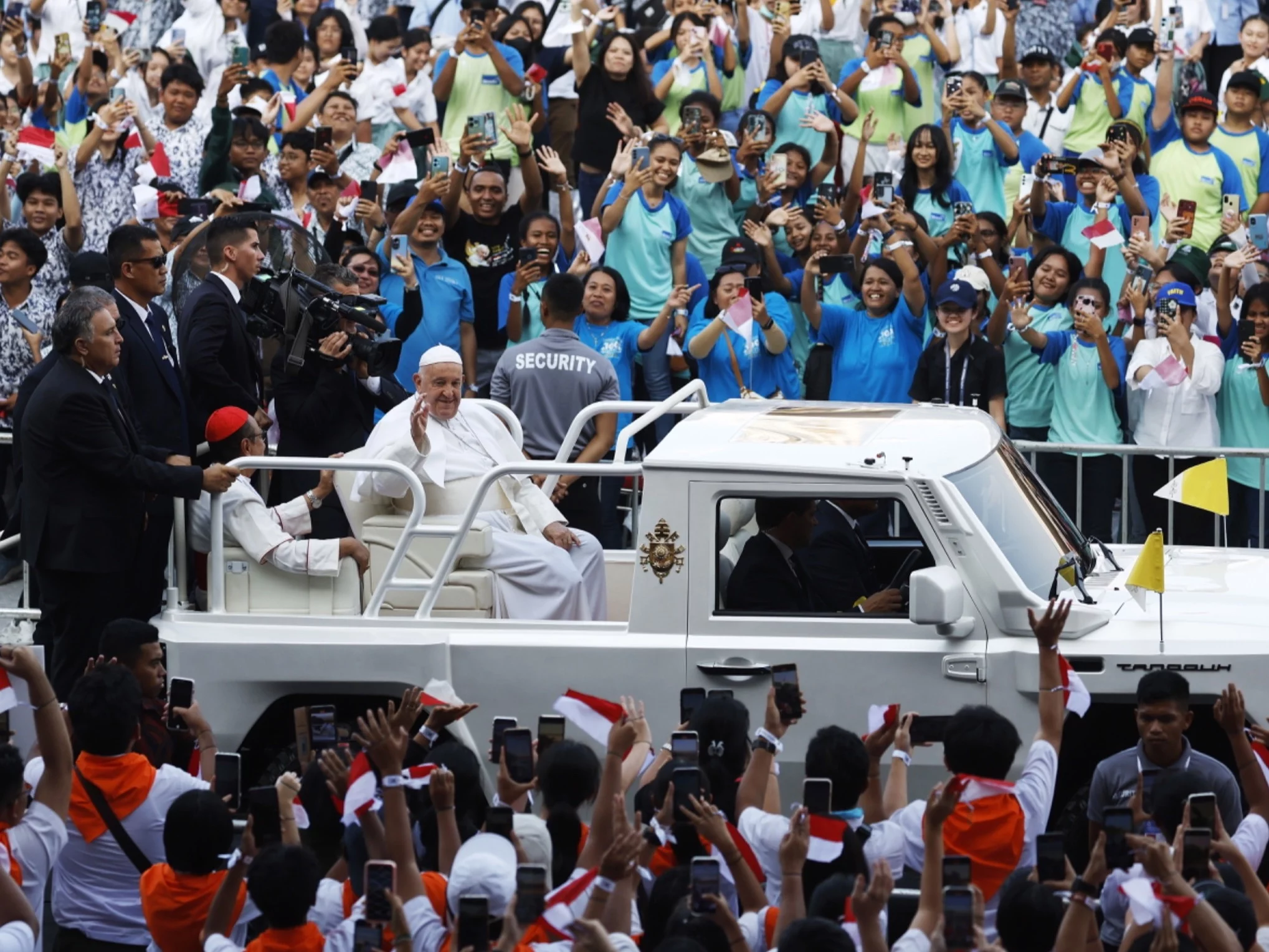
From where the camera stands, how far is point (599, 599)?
841cm

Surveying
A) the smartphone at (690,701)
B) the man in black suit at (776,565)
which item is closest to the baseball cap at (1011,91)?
the man in black suit at (776,565)

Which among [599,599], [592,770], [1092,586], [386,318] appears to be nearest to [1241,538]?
[1092,586]

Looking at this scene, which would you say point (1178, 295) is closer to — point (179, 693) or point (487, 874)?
point (179, 693)

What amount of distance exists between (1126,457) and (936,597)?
358cm

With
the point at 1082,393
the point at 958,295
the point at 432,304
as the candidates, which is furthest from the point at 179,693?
the point at 1082,393

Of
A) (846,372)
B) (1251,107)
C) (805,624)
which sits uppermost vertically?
(1251,107)

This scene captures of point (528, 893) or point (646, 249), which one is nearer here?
point (528, 893)

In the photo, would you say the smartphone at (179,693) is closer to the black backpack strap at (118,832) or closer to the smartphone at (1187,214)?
the black backpack strap at (118,832)

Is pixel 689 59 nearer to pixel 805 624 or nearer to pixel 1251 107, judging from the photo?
pixel 1251 107

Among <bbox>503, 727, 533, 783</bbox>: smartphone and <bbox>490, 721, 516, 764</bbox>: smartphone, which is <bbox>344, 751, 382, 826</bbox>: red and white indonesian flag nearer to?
<bbox>503, 727, 533, 783</bbox>: smartphone

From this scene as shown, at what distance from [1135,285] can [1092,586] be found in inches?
166

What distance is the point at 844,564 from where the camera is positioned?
7.78 m

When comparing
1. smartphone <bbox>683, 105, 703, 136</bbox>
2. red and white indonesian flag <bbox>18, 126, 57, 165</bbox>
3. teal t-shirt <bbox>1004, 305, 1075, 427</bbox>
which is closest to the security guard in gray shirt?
teal t-shirt <bbox>1004, 305, 1075, 427</bbox>

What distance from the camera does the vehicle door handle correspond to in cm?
739
